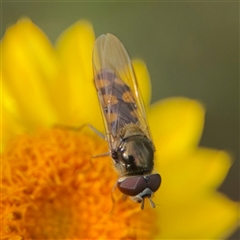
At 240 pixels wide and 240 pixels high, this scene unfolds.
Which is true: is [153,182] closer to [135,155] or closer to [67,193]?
[135,155]

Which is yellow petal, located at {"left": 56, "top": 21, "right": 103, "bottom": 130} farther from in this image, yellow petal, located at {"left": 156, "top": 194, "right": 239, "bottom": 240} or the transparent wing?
yellow petal, located at {"left": 156, "top": 194, "right": 239, "bottom": 240}

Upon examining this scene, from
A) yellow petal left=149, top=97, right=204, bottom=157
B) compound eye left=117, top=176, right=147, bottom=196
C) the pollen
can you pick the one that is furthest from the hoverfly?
yellow petal left=149, top=97, right=204, bottom=157

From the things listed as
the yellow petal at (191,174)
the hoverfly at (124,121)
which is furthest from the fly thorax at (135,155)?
the yellow petal at (191,174)

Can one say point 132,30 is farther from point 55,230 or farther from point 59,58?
point 55,230

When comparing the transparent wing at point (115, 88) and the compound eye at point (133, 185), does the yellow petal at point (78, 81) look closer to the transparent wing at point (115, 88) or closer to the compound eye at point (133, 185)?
the transparent wing at point (115, 88)

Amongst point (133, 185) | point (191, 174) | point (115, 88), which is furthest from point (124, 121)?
point (191, 174)
